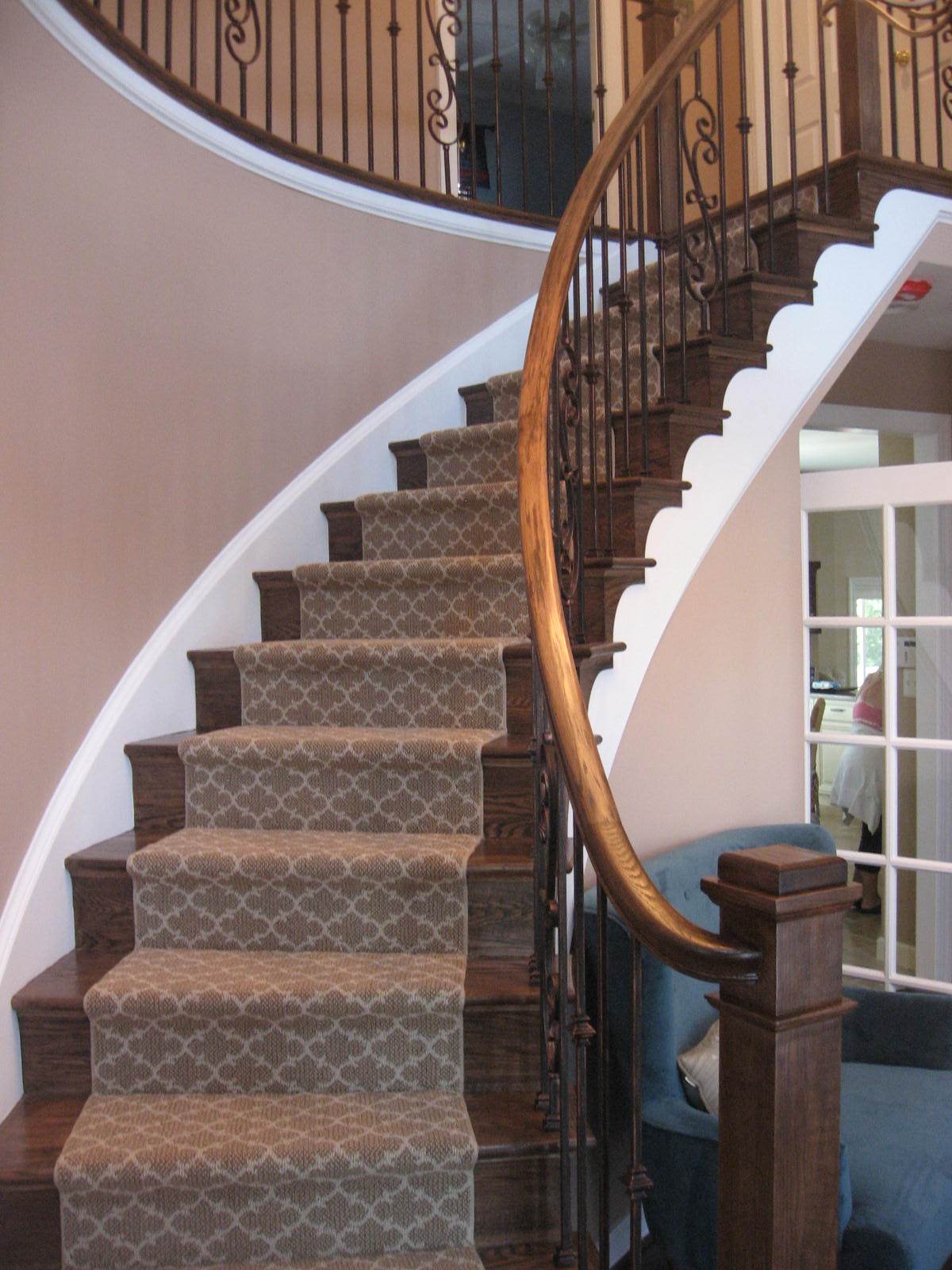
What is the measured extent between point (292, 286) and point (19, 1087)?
91.4 inches

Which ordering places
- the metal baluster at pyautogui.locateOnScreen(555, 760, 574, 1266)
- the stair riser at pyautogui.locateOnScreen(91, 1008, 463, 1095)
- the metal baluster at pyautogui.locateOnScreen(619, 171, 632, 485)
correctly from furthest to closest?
the metal baluster at pyautogui.locateOnScreen(619, 171, 632, 485) < the stair riser at pyautogui.locateOnScreen(91, 1008, 463, 1095) < the metal baluster at pyautogui.locateOnScreen(555, 760, 574, 1266)

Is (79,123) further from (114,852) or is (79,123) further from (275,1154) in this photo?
(275,1154)

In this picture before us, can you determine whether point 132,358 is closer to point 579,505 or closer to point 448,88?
point 579,505

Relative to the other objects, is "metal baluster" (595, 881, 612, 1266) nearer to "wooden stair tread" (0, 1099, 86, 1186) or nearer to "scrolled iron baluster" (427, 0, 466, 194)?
"wooden stair tread" (0, 1099, 86, 1186)

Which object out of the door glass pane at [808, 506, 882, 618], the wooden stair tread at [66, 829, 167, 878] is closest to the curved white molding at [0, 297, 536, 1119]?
the wooden stair tread at [66, 829, 167, 878]

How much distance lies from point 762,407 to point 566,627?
155 centimetres

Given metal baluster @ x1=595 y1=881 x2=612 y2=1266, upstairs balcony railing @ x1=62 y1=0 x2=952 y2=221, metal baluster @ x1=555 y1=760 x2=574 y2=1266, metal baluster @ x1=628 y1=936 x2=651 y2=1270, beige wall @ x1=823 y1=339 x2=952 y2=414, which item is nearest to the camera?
metal baluster @ x1=628 y1=936 x2=651 y2=1270

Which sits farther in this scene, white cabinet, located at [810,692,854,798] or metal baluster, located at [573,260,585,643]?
white cabinet, located at [810,692,854,798]

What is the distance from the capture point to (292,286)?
10.4 ft

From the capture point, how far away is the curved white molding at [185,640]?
1972mm

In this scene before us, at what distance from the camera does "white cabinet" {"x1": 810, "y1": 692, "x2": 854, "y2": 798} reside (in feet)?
11.2

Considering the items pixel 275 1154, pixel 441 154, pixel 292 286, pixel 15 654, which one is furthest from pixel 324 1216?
pixel 441 154

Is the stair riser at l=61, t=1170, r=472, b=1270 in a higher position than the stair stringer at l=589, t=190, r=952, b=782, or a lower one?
lower

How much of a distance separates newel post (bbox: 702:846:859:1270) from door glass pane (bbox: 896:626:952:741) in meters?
2.38
